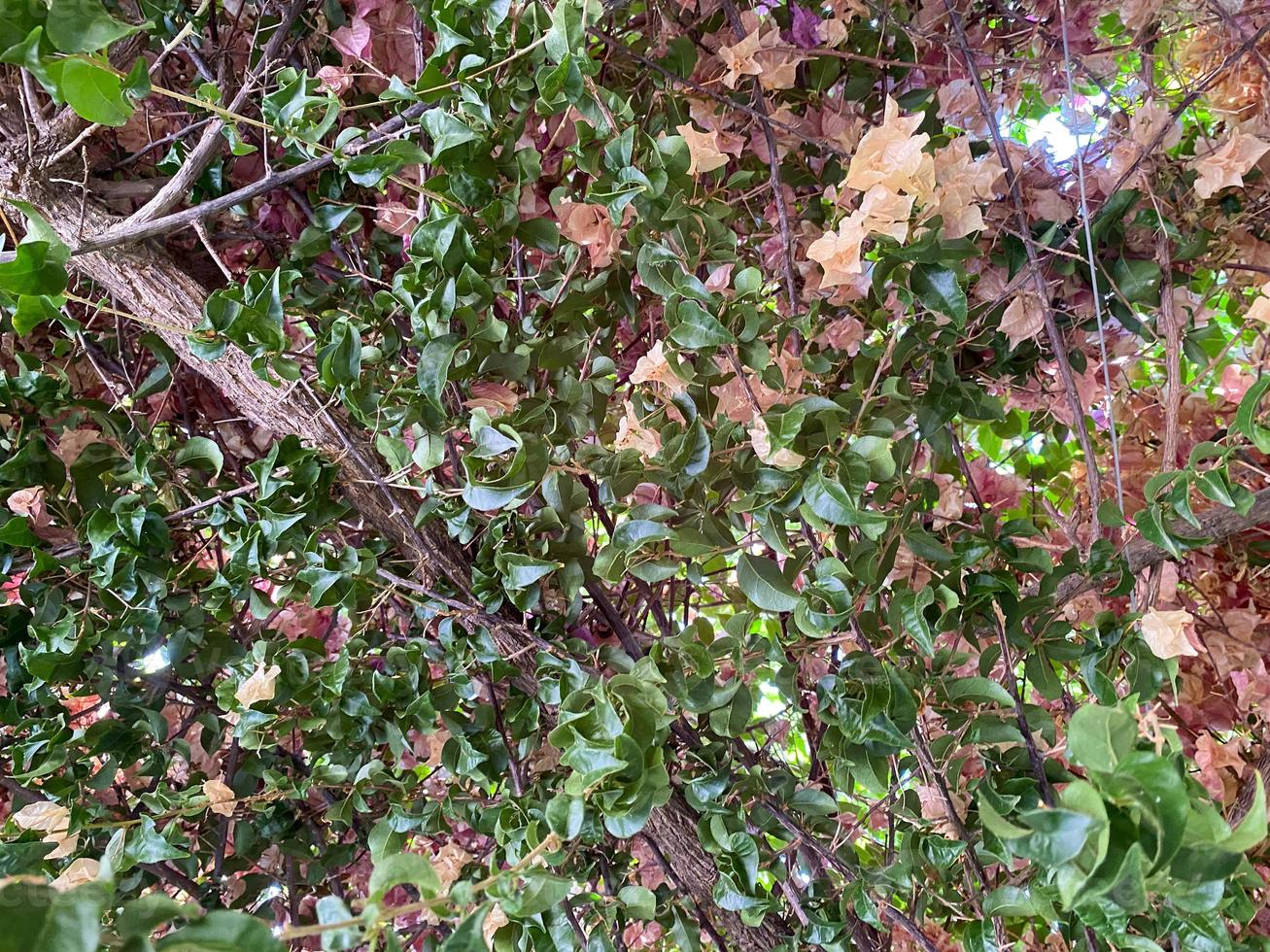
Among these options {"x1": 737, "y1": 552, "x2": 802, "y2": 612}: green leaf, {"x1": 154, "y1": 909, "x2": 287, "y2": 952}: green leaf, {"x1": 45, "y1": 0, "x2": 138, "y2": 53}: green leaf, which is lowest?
{"x1": 737, "y1": 552, "x2": 802, "y2": 612}: green leaf

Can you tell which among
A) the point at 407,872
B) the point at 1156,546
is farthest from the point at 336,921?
the point at 1156,546

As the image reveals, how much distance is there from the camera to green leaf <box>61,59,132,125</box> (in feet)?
1.63

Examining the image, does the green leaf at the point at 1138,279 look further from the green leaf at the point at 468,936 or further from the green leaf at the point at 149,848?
the green leaf at the point at 149,848

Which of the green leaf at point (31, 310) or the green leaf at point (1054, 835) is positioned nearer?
the green leaf at point (1054, 835)

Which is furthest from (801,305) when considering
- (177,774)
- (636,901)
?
(177,774)

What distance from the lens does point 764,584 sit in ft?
2.13

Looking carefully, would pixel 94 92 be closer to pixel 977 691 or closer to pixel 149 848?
pixel 149 848

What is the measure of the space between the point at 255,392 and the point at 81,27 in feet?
1.14

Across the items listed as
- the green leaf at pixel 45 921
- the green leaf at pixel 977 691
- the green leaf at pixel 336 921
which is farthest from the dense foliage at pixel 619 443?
the green leaf at pixel 45 921

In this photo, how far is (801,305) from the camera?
0.91 meters

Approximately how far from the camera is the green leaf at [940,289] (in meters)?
0.63

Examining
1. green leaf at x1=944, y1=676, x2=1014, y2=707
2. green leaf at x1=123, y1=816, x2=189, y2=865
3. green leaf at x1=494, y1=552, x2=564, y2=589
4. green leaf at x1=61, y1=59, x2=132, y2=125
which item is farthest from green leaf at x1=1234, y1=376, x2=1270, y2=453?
green leaf at x1=123, y1=816, x2=189, y2=865

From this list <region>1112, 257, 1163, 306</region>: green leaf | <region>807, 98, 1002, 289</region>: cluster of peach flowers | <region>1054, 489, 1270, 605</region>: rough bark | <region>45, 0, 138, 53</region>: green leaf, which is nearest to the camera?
<region>45, 0, 138, 53</region>: green leaf

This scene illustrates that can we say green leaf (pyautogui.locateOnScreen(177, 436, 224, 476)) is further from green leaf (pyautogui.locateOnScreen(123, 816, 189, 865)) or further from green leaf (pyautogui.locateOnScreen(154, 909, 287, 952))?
green leaf (pyautogui.locateOnScreen(154, 909, 287, 952))
